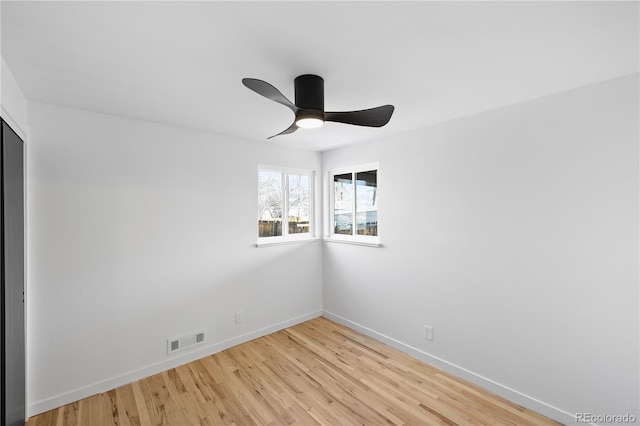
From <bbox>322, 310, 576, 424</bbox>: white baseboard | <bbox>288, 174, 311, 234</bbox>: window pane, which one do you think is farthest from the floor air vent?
<bbox>322, 310, 576, 424</bbox>: white baseboard

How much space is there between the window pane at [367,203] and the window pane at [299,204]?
74 cm

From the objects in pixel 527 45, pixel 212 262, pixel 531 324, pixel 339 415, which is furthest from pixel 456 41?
pixel 212 262

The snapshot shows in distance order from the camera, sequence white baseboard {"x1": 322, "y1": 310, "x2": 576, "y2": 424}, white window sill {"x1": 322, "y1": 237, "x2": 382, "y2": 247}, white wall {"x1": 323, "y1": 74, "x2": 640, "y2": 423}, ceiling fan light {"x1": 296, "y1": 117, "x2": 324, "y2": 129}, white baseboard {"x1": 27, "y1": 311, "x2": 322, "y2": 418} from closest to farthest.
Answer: ceiling fan light {"x1": 296, "y1": 117, "x2": 324, "y2": 129}
white wall {"x1": 323, "y1": 74, "x2": 640, "y2": 423}
white baseboard {"x1": 322, "y1": 310, "x2": 576, "y2": 424}
white baseboard {"x1": 27, "y1": 311, "x2": 322, "y2": 418}
white window sill {"x1": 322, "y1": 237, "x2": 382, "y2": 247}

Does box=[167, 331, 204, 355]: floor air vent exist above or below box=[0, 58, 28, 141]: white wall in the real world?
below

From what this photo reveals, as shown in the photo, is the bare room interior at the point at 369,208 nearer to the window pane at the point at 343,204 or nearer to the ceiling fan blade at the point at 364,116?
the ceiling fan blade at the point at 364,116

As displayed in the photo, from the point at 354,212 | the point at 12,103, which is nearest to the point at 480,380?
the point at 354,212

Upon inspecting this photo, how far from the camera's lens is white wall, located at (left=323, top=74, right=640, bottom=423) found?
192cm

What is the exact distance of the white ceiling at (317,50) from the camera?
4.18 feet

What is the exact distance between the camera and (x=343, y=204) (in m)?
4.01

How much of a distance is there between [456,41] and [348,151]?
2298mm

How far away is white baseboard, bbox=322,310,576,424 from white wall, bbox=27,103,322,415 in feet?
4.42

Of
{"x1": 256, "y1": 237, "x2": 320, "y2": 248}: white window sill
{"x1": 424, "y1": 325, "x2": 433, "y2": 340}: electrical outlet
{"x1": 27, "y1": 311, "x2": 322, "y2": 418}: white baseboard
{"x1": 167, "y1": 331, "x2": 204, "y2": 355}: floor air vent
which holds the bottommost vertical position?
{"x1": 27, "y1": 311, "x2": 322, "y2": 418}: white baseboard

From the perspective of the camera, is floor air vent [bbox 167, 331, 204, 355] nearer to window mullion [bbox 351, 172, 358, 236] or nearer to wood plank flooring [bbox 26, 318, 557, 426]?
wood plank flooring [bbox 26, 318, 557, 426]

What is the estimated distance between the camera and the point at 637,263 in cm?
185
